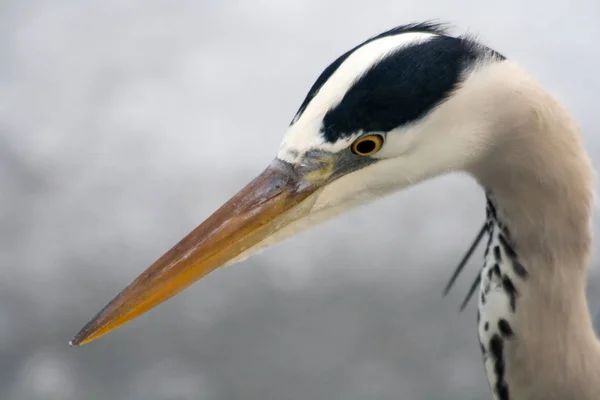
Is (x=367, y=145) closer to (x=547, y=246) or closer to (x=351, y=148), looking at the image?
(x=351, y=148)

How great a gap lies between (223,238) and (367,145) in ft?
0.67

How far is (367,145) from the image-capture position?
2.89 ft

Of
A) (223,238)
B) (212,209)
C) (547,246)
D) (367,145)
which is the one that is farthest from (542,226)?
(212,209)

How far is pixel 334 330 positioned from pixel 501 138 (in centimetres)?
103

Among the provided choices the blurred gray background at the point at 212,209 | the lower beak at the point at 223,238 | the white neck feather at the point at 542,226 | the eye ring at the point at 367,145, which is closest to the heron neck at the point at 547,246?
the white neck feather at the point at 542,226

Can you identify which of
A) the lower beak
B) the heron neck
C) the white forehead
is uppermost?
the white forehead

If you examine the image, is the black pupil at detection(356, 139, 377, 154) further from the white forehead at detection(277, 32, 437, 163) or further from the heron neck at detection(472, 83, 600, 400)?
the heron neck at detection(472, 83, 600, 400)

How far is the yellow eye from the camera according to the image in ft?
2.86

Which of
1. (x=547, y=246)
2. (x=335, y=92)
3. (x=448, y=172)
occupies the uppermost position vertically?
(x=335, y=92)

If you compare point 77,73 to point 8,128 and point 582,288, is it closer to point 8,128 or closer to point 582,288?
point 8,128

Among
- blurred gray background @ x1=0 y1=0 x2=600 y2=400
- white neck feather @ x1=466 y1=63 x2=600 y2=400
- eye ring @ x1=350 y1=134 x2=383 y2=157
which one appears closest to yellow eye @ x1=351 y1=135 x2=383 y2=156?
eye ring @ x1=350 y1=134 x2=383 y2=157

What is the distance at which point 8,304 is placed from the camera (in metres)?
1.89

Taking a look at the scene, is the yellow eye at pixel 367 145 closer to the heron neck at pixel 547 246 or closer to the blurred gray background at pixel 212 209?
the heron neck at pixel 547 246

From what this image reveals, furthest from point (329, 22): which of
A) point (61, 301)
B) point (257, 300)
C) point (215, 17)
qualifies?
point (61, 301)
